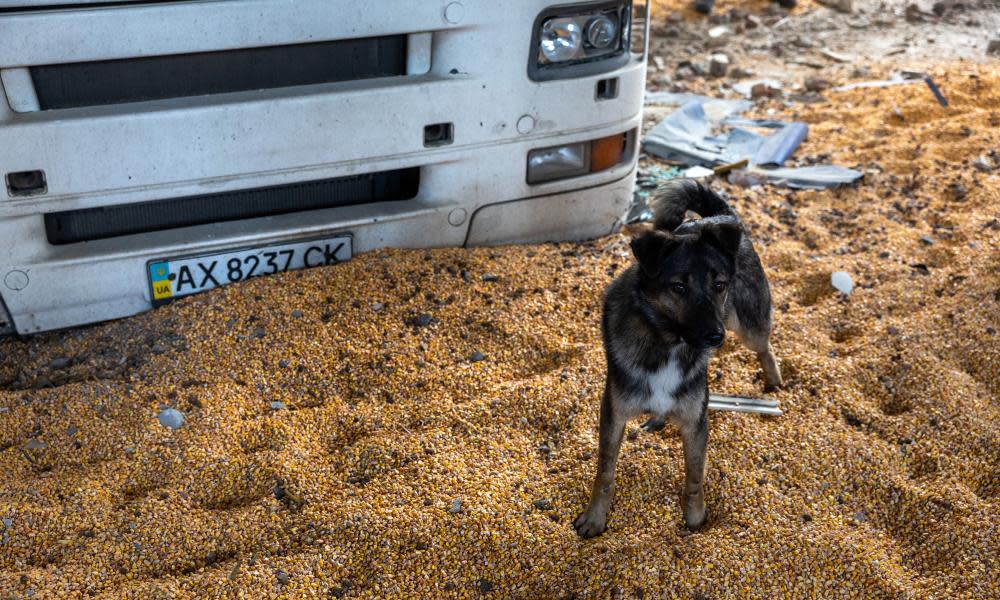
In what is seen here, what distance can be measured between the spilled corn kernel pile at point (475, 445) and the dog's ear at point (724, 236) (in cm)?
99

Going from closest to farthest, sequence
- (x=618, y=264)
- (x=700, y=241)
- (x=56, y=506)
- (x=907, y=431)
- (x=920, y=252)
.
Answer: (x=700, y=241)
(x=56, y=506)
(x=907, y=431)
(x=618, y=264)
(x=920, y=252)

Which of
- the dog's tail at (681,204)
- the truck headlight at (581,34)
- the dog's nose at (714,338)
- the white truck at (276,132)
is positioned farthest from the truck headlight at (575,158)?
the dog's nose at (714,338)

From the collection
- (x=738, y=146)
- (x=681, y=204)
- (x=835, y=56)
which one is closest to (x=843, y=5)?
(x=835, y=56)

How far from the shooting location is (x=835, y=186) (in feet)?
20.2

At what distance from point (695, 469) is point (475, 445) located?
90 centimetres

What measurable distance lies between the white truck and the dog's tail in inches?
35.9

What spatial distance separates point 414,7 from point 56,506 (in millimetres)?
2395

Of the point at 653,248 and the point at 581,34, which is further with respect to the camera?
the point at 581,34

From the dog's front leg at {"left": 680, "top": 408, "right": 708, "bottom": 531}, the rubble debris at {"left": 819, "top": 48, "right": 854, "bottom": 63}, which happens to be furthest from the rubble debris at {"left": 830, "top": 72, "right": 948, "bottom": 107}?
the dog's front leg at {"left": 680, "top": 408, "right": 708, "bottom": 531}

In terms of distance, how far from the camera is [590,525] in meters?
3.26

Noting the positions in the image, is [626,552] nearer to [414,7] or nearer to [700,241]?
[700,241]

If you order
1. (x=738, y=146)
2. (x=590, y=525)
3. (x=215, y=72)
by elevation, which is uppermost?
(x=215, y=72)

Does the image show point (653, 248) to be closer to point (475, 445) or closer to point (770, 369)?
point (475, 445)

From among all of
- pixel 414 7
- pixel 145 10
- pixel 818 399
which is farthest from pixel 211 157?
pixel 818 399
